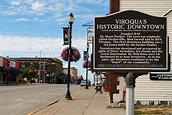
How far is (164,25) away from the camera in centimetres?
713

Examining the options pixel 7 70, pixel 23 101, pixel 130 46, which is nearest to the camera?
pixel 130 46

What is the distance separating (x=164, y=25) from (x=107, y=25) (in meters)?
1.19

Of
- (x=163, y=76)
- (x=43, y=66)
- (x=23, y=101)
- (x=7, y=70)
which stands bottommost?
(x=23, y=101)

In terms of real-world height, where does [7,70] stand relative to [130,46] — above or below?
above

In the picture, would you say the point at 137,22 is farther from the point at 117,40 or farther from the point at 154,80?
Answer: the point at 154,80

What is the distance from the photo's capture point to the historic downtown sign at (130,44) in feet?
22.9

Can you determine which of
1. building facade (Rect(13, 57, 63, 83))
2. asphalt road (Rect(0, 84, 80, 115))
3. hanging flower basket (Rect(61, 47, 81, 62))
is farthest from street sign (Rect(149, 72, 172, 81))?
building facade (Rect(13, 57, 63, 83))

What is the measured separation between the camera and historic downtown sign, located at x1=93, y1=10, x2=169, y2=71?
697 centimetres

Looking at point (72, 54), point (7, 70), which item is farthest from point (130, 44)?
point (7, 70)

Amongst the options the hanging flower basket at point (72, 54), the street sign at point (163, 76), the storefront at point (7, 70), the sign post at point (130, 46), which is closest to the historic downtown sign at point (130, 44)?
the sign post at point (130, 46)

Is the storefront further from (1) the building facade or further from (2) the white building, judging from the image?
(2) the white building

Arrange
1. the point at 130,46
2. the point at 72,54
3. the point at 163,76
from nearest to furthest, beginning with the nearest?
the point at 130,46 < the point at 163,76 < the point at 72,54

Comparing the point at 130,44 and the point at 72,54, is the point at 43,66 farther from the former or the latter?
the point at 130,44

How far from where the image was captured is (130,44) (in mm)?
6973
